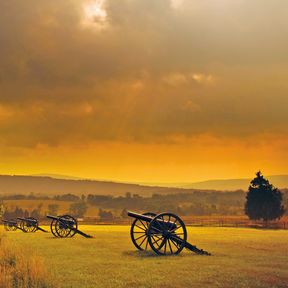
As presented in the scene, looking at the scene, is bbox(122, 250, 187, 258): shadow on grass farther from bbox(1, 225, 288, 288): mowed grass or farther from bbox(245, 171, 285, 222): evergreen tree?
bbox(245, 171, 285, 222): evergreen tree

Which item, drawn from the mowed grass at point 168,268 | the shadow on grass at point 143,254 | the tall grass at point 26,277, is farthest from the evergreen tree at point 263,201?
the tall grass at point 26,277

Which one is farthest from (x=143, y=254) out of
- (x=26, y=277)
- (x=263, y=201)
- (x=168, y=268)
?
(x=263, y=201)

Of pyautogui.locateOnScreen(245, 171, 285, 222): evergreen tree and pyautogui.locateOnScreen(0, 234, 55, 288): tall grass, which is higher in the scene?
pyautogui.locateOnScreen(245, 171, 285, 222): evergreen tree

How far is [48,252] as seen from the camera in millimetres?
24531

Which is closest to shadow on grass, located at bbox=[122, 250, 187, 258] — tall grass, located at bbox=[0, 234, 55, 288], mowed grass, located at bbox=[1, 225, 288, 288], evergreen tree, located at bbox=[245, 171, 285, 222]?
mowed grass, located at bbox=[1, 225, 288, 288]

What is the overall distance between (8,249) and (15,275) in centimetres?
605

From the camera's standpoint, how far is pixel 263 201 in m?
68.7

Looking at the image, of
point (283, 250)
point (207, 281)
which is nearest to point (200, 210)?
point (283, 250)

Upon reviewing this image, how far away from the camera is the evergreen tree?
225 ft

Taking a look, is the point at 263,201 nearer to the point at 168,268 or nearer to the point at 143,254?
the point at 143,254

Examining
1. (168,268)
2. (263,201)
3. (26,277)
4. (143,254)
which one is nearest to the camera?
(26,277)

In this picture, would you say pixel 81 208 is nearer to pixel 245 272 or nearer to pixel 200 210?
pixel 200 210

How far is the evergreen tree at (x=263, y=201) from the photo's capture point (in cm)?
6871

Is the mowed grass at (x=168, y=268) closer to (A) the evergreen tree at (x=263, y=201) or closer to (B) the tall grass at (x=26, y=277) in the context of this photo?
(B) the tall grass at (x=26, y=277)
